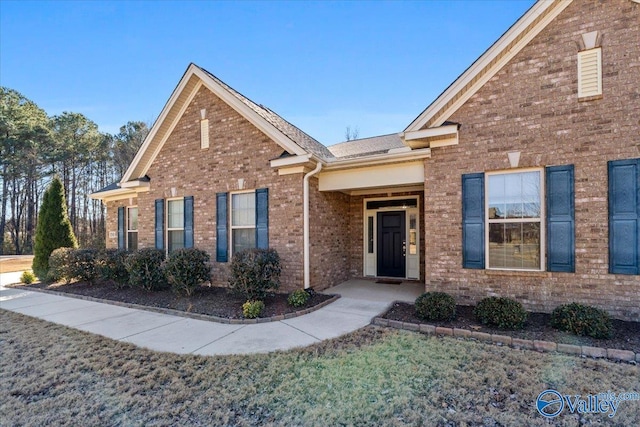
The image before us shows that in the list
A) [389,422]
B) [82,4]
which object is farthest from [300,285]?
[82,4]

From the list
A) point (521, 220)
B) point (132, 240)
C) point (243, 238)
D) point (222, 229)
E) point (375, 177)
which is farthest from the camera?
point (132, 240)

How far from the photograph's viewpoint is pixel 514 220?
20.1 feet

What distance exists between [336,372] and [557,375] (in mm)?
2605

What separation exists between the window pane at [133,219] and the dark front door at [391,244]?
9267 millimetres

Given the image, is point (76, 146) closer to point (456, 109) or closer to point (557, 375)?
point (456, 109)

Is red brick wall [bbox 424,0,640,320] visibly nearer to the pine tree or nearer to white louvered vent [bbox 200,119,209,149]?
white louvered vent [bbox 200,119,209,149]

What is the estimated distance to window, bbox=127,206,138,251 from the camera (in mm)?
12000

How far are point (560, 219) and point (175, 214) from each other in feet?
32.7

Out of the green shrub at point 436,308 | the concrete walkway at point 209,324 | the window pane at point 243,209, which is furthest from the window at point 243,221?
the green shrub at point 436,308

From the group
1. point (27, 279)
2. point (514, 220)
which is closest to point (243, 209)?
point (514, 220)

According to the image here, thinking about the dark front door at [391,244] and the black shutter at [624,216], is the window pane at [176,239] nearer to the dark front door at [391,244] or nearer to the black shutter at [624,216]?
the dark front door at [391,244]

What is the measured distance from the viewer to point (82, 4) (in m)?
8.94

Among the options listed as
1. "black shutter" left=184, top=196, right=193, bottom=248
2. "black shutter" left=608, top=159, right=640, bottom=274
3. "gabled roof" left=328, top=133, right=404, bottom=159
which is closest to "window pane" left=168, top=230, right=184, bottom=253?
"black shutter" left=184, top=196, right=193, bottom=248

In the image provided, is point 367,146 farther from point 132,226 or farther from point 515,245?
point 132,226
